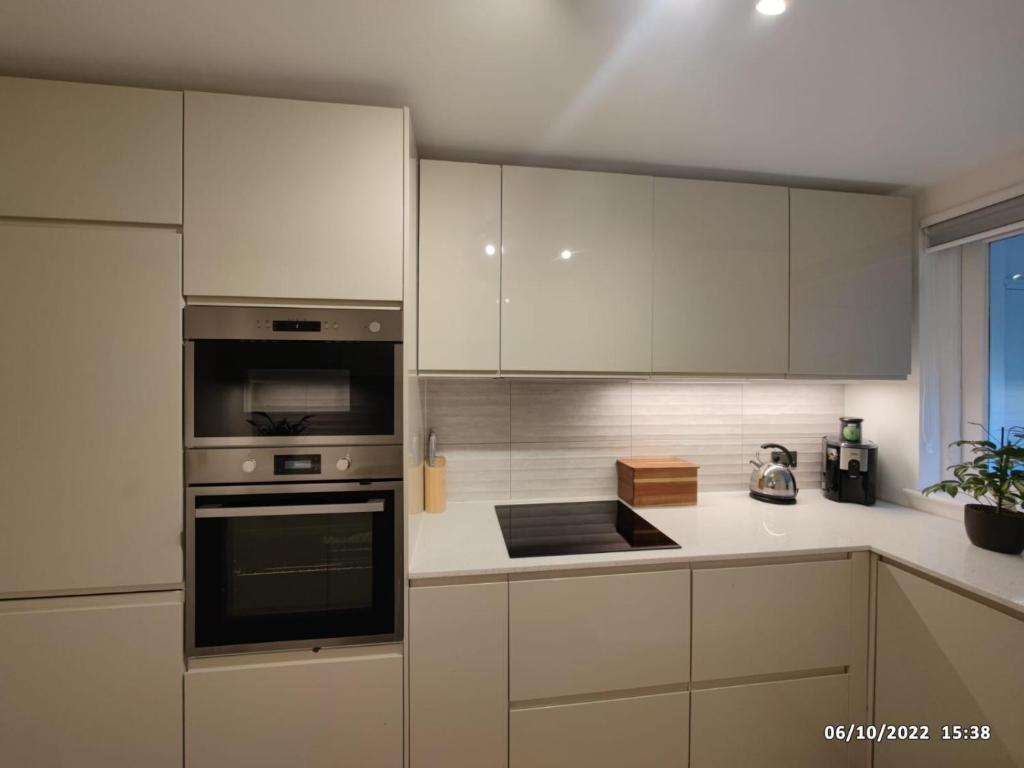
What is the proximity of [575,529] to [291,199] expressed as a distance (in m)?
1.46

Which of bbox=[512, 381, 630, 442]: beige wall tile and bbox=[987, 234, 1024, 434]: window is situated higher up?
bbox=[987, 234, 1024, 434]: window

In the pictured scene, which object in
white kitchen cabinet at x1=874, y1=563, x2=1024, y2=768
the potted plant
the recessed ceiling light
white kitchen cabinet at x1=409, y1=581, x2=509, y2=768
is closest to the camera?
the recessed ceiling light

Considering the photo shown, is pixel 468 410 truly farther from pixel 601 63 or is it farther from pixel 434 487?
pixel 601 63

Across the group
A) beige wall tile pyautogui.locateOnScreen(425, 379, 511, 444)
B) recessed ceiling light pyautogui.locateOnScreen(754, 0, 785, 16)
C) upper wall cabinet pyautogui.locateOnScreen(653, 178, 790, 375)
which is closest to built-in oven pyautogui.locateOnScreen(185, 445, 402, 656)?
beige wall tile pyautogui.locateOnScreen(425, 379, 511, 444)

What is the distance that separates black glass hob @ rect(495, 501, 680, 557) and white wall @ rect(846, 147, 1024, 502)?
1275mm

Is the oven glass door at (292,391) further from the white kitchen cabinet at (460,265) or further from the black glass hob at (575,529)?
the black glass hob at (575,529)

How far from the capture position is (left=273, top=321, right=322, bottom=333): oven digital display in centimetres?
122

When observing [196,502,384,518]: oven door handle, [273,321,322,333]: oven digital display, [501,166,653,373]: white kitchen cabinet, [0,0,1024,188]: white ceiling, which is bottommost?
[196,502,384,518]: oven door handle

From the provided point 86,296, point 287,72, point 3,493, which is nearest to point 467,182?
point 287,72

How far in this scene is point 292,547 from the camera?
125 centimetres

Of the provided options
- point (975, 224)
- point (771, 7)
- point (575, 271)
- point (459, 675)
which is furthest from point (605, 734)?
point (975, 224)

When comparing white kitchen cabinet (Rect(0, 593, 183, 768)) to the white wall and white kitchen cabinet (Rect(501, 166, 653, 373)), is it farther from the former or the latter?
the white wall

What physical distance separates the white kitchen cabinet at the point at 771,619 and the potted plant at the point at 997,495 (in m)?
0.47

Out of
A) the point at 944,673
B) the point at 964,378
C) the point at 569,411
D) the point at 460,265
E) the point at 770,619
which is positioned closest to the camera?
the point at 944,673
